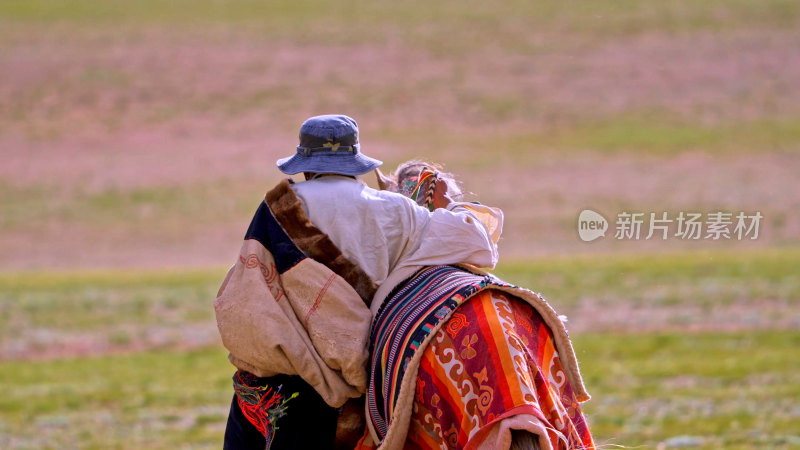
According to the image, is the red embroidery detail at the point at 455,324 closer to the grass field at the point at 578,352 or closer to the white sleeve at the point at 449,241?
the white sleeve at the point at 449,241

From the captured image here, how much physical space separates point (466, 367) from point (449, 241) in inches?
26.1

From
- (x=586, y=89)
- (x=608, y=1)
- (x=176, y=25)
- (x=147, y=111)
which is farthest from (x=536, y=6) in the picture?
(x=147, y=111)

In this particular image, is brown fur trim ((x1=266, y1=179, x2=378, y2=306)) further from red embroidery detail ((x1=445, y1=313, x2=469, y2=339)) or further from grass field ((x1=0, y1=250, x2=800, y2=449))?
grass field ((x1=0, y1=250, x2=800, y2=449))

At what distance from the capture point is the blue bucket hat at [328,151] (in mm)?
4469

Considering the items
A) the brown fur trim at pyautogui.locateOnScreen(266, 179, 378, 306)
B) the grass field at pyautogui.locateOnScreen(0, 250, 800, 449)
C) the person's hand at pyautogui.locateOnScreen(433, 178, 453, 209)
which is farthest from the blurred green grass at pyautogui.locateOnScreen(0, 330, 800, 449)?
the brown fur trim at pyautogui.locateOnScreen(266, 179, 378, 306)

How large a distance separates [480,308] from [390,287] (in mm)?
514

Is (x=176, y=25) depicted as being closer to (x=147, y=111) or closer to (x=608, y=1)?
(x=147, y=111)

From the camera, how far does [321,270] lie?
14.1ft

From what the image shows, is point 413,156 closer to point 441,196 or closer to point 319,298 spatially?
point 441,196

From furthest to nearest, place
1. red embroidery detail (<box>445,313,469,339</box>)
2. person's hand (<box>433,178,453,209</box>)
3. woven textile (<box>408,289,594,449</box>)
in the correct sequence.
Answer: person's hand (<box>433,178,453,209</box>), red embroidery detail (<box>445,313,469,339</box>), woven textile (<box>408,289,594,449</box>)

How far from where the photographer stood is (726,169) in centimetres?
2939

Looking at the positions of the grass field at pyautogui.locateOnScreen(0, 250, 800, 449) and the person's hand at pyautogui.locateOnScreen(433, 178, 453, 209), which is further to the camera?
the grass field at pyautogui.locateOnScreen(0, 250, 800, 449)

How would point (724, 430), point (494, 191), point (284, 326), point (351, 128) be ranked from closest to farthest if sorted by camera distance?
point (284, 326) < point (351, 128) < point (724, 430) < point (494, 191)

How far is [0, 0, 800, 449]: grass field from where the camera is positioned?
9.88 meters
